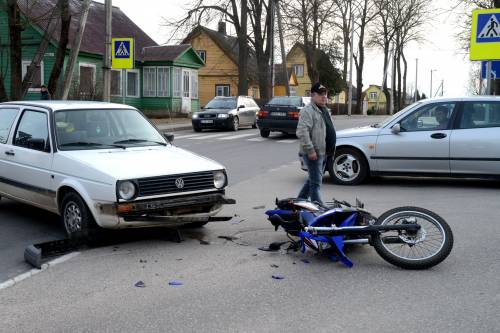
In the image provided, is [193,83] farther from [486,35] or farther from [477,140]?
[477,140]

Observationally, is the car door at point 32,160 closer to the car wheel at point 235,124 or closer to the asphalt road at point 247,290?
the asphalt road at point 247,290

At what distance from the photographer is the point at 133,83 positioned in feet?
124

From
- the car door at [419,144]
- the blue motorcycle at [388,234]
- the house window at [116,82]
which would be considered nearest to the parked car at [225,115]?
the house window at [116,82]

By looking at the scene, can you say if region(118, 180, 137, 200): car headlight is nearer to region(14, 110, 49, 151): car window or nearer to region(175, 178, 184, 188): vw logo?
region(175, 178, 184, 188): vw logo

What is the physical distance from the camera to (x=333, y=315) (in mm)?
4395

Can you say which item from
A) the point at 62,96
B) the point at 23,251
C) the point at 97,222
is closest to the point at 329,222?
the point at 97,222

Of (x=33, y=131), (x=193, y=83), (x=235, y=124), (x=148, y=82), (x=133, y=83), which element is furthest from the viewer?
(x=193, y=83)

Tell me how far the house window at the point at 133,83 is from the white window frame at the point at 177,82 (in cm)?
239

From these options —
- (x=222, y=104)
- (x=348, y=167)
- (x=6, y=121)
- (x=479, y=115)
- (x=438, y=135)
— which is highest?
(x=222, y=104)

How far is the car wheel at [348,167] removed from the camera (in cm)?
1090

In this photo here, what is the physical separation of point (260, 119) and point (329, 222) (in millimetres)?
16706

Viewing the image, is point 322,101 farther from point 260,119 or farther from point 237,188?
point 260,119

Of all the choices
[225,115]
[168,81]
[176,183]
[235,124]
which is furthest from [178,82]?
[176,183]

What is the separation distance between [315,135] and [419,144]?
12.1ft
